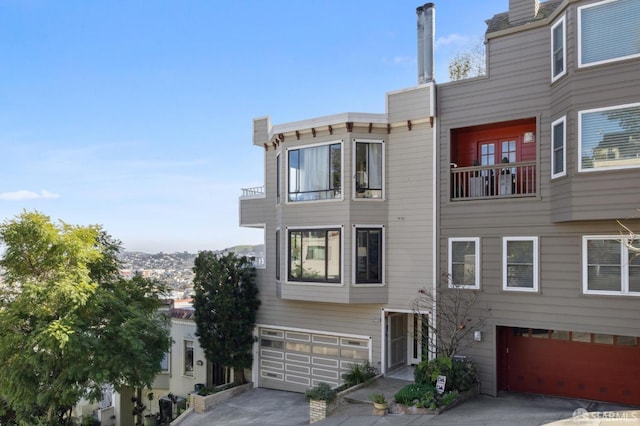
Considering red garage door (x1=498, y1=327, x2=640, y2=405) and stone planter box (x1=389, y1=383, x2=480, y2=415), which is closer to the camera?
stone planter box (x1=389, y1=383, x2=480, y2=415)

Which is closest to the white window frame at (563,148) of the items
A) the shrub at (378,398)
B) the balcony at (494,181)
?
the balcony at (494,181)

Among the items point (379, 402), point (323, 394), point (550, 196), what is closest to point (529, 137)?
point (550, 196)

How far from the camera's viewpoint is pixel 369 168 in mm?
13531

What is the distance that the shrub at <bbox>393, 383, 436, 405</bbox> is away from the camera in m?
10.6

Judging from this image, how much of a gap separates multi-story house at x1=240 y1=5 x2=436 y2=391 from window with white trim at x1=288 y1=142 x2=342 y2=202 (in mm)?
34

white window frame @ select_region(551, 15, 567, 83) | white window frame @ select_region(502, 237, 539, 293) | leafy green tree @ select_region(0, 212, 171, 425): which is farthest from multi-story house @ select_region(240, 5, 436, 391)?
leafy green tree @ select_region(0, 212, 171, 425)

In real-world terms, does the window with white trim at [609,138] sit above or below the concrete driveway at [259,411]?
above

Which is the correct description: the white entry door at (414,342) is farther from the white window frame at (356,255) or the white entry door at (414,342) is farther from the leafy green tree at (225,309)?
the leafy green tree at (225,309)

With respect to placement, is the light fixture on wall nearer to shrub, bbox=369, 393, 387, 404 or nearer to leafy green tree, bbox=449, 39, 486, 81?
Result: leafy green tree, bbox=449, 39, 486, 81

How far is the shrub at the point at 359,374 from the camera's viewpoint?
42.3 ft

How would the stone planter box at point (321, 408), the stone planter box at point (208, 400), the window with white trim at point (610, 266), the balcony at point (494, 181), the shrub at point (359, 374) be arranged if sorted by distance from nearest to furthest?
the window with white trim at point (610, 266)
the stone planter box at point (321, 408)
the balcony at point (494, 181)
the shrub at point (359, 374)
the stone planter box at point (208, 400)

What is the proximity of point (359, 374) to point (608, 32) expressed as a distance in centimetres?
1096

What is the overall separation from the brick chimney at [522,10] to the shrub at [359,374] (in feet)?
36.2

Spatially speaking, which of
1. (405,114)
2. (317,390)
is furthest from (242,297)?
(405,114)
